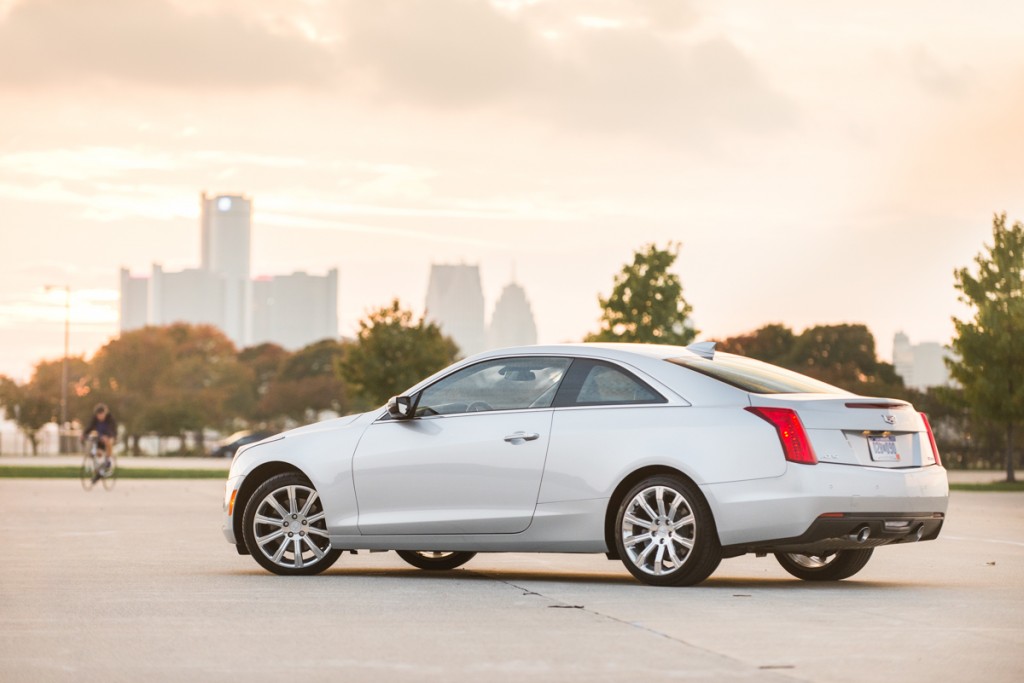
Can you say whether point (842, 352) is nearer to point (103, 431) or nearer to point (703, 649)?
point (103, 431)

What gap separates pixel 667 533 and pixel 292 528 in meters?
2.80

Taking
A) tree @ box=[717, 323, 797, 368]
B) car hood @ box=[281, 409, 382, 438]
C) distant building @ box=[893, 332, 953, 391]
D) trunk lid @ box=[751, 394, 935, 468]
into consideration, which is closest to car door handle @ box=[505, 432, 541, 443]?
car hood @ box=[281, 409, 382, 438]

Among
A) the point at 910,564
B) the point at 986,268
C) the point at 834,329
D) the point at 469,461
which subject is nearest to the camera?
the point at 469,461

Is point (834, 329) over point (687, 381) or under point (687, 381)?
over

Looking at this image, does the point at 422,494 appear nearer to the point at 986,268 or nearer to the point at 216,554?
the point at 216,554

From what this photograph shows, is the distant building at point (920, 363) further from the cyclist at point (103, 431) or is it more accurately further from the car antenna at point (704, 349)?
the car antenna at point (704, 349)

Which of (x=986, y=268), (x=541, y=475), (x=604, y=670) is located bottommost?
(x=604, y=670)

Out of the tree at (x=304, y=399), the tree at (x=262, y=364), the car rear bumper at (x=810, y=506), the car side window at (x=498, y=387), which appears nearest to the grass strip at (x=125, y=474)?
the car side window at (x=498, y=387)

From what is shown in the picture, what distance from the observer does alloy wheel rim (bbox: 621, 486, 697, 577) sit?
1022cm

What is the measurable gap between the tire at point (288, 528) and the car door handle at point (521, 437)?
1509 mm

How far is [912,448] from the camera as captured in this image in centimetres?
1048

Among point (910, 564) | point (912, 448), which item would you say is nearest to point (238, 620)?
point (912, 448)

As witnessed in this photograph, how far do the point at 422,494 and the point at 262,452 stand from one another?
4.42 ft

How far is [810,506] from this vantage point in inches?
390
